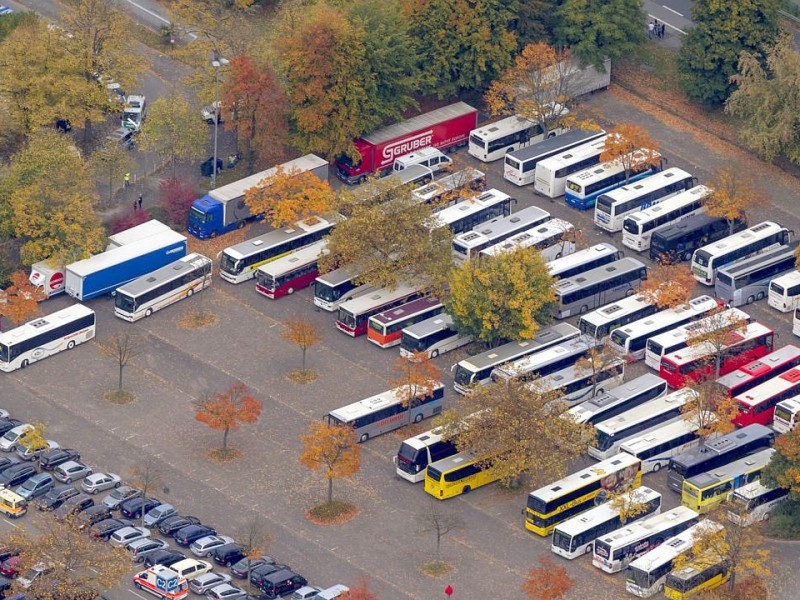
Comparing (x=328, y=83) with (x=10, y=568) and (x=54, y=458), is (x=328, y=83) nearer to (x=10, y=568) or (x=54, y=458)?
(x=54, y=458)

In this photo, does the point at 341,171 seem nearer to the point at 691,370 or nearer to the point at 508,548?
the point at 691,370

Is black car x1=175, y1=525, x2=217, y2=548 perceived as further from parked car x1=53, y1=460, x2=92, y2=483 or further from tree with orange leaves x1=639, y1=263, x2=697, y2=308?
tree with orange leaves x1=639, y1=263, x2=697, y2=308

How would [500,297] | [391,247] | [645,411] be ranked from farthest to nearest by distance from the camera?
[391,247] < [500,297] < [645,411]

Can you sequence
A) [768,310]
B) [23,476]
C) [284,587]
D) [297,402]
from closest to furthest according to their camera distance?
[284,587] → [23,476] → [297,402] → [768,310]

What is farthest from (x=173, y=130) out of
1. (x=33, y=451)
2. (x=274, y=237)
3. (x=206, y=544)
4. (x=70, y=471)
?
(x=206, y=544)

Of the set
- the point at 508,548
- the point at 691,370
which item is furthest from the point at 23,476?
the point at 691,370

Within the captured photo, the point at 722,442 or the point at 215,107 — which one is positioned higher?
the point at 215,107

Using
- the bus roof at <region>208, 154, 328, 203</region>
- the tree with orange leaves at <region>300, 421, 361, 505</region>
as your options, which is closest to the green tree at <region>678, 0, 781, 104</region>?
the bus roof at <region>208, 154, 328, 203</region>
